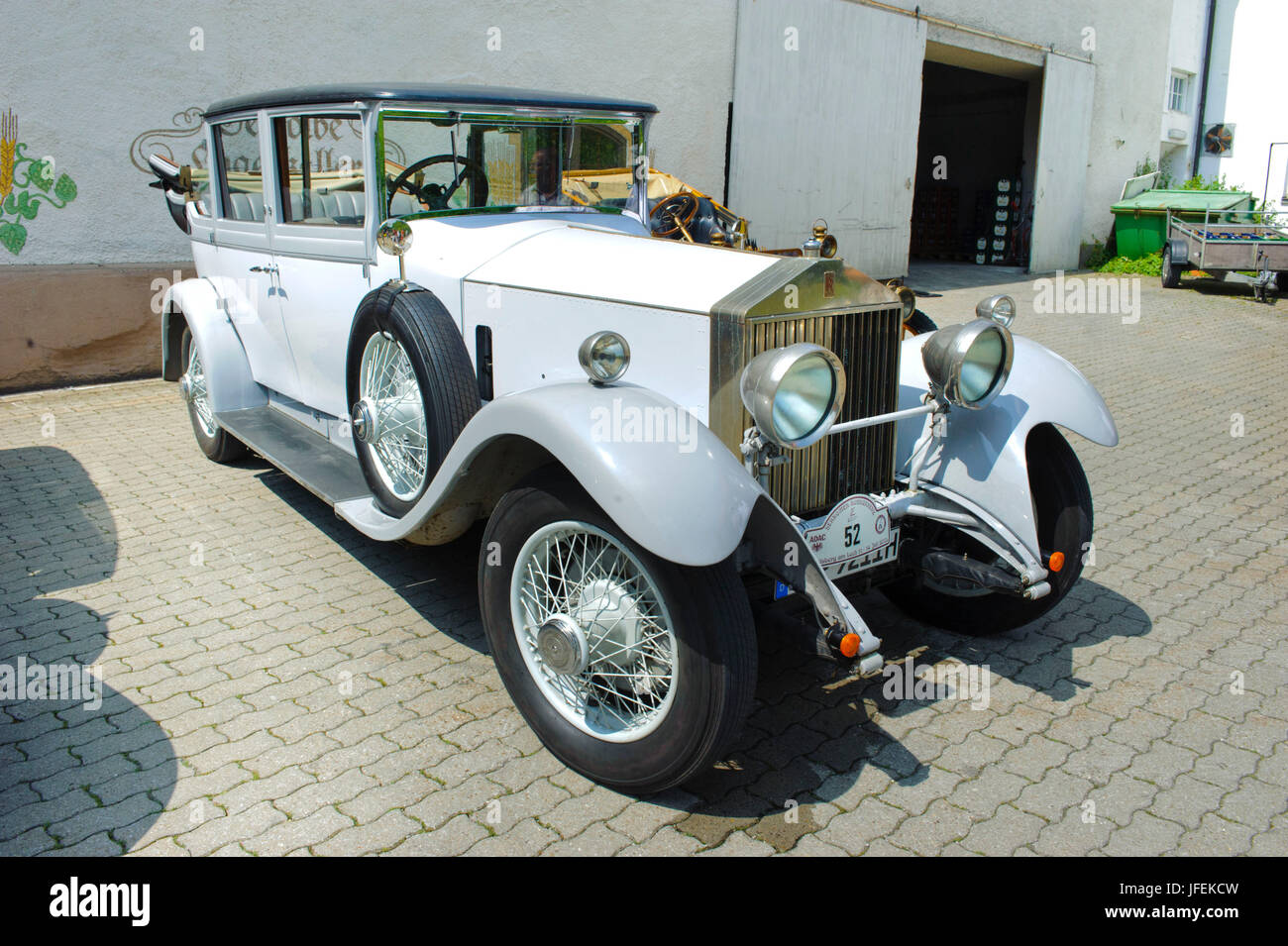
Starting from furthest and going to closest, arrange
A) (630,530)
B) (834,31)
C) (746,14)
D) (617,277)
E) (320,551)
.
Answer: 1. (834,31)
2. (746,14)
3. (320,551)
4. (617,277)
5. (630,530)

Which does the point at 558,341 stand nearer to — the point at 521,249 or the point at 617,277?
the point at 617,277

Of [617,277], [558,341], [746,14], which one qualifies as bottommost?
[558,341]

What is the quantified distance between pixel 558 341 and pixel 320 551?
5.88 feet

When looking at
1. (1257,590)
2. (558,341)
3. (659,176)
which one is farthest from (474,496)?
(659,176)

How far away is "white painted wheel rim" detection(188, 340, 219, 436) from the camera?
5191mm

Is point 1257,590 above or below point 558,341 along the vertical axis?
below

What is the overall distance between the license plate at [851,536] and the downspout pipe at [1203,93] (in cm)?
2008

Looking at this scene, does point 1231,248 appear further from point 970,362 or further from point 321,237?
point 321,237

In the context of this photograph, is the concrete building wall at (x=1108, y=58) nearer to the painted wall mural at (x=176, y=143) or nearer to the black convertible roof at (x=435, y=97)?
the painted wall mural at (x=176, y=143)

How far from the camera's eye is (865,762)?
8.87 ft

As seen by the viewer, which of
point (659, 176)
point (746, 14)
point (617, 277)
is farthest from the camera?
point (746, 14)

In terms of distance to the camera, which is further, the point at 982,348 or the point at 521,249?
the point at 521,249
